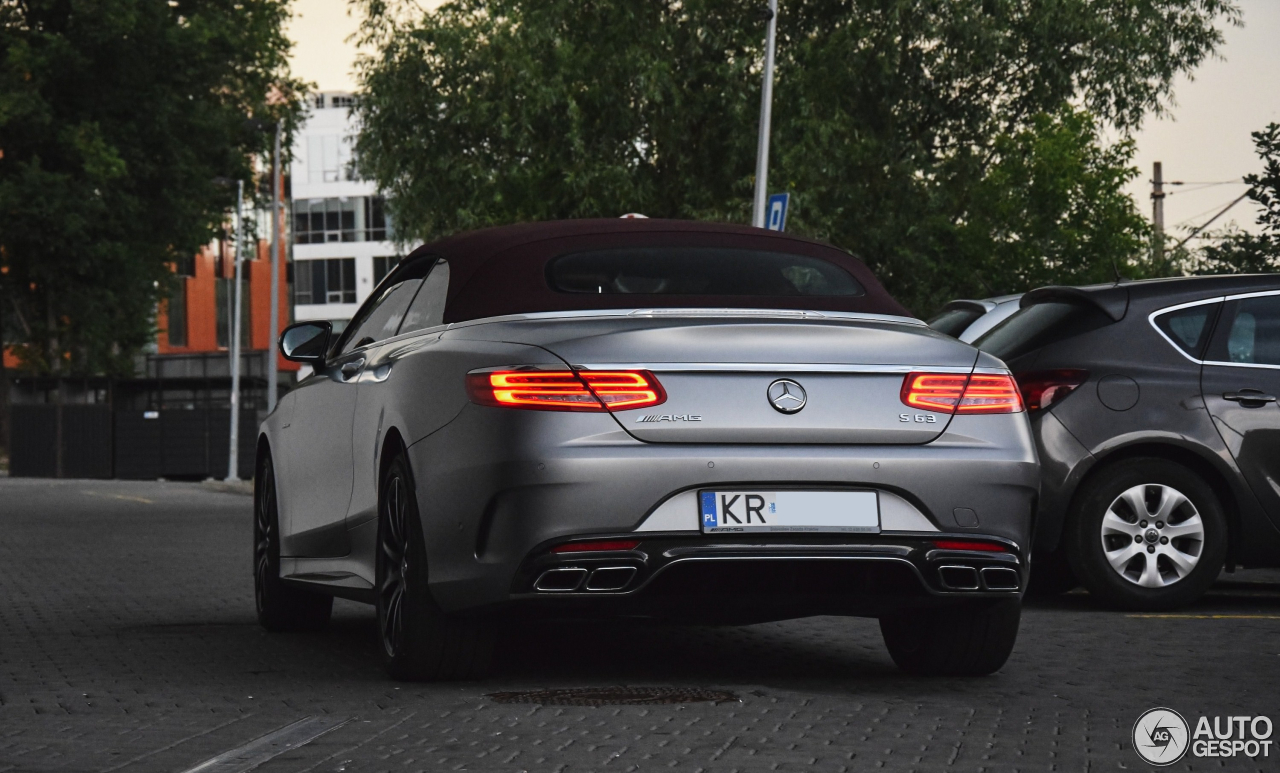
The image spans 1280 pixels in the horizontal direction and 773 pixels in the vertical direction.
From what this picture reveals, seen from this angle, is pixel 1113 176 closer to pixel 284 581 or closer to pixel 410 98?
pixel 410 98

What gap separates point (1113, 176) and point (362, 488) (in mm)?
27192

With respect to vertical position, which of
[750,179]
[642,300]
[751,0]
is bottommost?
[642,300]

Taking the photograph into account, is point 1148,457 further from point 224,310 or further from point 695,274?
point 224,310

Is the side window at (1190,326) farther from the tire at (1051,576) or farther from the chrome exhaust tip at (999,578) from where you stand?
the chrome exhaust tip at (999,578)

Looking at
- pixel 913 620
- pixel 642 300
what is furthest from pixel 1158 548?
pixel 642 300

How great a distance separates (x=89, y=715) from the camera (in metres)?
6.45

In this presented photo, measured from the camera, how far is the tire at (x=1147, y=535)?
32.2 feet

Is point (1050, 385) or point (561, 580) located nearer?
point (561, 580)

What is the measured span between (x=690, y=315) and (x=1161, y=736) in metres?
1.91

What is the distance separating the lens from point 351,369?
310 inches

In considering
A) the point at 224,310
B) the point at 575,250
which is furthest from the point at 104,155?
the point at 224,310

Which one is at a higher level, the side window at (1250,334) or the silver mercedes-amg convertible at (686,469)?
the side window at (1250,334)


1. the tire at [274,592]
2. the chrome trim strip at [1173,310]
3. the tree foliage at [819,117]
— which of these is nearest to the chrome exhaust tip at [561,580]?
the tire at [274,592]

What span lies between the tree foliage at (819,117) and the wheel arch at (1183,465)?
22468mm
